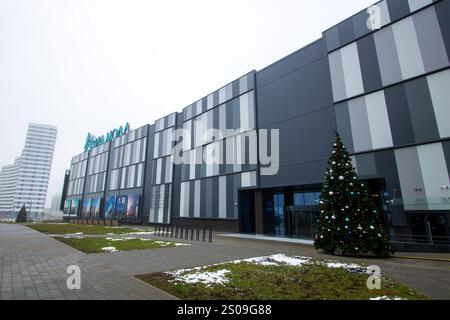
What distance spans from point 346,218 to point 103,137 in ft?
208

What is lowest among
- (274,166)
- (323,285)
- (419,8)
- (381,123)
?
(323,285)

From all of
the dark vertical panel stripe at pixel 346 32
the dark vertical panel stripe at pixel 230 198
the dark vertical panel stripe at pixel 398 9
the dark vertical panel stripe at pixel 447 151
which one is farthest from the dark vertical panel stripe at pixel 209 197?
the dark vertical panel stripe at pixel 398 9

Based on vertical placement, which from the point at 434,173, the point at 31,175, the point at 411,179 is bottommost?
the point at 411,179

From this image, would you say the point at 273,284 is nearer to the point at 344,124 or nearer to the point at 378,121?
the point at 378,121

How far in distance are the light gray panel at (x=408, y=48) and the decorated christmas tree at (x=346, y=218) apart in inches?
362

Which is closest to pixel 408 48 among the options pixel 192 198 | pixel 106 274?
pixel 106 274

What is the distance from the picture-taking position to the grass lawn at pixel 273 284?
6004 millimetres

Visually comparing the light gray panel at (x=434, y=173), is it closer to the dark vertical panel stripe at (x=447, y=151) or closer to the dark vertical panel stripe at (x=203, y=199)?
the dark vertical panel stripe at (x=447, y=151)

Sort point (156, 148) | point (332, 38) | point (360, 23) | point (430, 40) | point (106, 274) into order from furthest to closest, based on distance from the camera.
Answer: point (156, 148)
point (332, 38)
point (360, 23)
point (430, 40)
point (106, 274)

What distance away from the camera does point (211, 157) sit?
32.4m

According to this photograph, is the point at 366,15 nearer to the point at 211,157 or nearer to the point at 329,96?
the point at 329,96

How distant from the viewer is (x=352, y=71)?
68.0 feet
